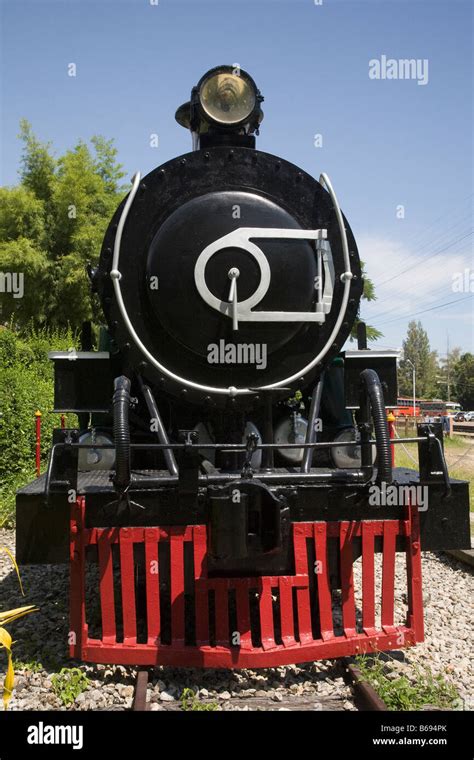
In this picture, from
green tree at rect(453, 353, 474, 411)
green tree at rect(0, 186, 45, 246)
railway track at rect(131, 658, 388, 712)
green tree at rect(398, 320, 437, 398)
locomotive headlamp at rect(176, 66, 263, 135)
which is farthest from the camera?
green tree at rect(398, 320, 437, 398)

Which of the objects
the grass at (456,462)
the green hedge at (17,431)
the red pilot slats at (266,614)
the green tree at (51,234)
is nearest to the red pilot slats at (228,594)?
the red pilot slats at (266,614)

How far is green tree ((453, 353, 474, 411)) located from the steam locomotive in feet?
229

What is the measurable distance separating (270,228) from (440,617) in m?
2.84

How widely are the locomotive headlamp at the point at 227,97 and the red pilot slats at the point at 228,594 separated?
251 cm

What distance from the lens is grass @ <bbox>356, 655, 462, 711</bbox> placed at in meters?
3.10

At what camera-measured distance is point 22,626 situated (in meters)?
4.29

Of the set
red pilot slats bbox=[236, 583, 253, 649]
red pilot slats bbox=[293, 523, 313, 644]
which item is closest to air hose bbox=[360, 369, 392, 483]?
red pilot slats bbox=[293, 523, 313, 644]

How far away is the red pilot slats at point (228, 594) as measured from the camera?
11.0 feet

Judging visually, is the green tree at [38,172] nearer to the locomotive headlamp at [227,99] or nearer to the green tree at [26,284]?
the green tree at [26,284]

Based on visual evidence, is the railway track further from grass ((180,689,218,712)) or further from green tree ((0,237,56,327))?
green tree ((0,237,56,327))

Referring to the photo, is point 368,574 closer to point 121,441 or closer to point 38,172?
point 121,441

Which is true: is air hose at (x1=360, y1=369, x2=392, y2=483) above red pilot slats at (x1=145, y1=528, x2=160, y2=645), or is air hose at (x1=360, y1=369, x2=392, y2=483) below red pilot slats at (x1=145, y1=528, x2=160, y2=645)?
above

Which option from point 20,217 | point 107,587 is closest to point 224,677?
point 107,587
